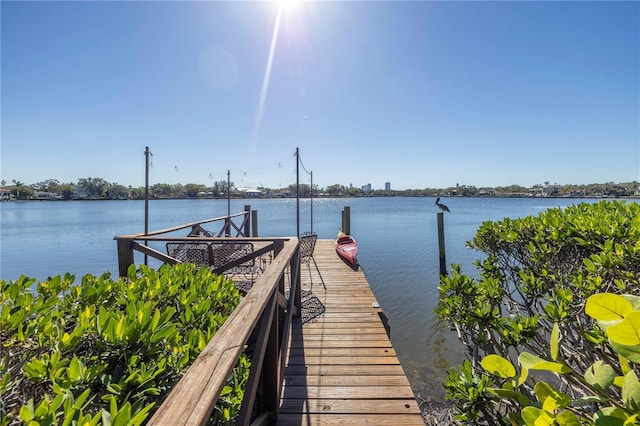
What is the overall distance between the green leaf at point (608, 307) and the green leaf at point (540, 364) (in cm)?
12

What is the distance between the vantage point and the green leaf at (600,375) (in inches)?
20.0

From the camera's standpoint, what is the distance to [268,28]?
23.9 feet

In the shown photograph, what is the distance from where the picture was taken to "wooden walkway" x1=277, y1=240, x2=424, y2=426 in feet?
7.19

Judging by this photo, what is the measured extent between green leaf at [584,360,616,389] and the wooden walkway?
6.70 feet

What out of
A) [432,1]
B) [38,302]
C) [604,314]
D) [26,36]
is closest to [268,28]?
[432,1]

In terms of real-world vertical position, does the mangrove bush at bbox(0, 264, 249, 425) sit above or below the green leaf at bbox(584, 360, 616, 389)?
below

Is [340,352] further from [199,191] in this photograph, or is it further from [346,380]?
[199,191]

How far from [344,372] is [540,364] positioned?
2536 millimetres

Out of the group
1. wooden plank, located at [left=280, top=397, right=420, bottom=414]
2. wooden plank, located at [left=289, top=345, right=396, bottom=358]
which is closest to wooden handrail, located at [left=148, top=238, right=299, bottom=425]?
wooden plank, located at [left=280, top=397, right=420, bottom=414]

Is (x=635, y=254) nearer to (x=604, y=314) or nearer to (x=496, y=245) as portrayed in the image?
(x=496, y=245)

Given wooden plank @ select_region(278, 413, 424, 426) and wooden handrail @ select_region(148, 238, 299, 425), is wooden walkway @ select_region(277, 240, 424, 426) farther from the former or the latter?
wooden handrail @ select_region(148, 238, 299, 425)

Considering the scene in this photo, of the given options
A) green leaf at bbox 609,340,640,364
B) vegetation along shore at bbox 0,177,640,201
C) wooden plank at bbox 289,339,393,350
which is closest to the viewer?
green leaf at bbox 609,340,640,364

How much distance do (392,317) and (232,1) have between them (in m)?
8.74

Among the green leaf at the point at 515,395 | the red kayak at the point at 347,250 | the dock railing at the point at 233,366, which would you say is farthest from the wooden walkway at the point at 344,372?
the red kayak at the point at 347,250
